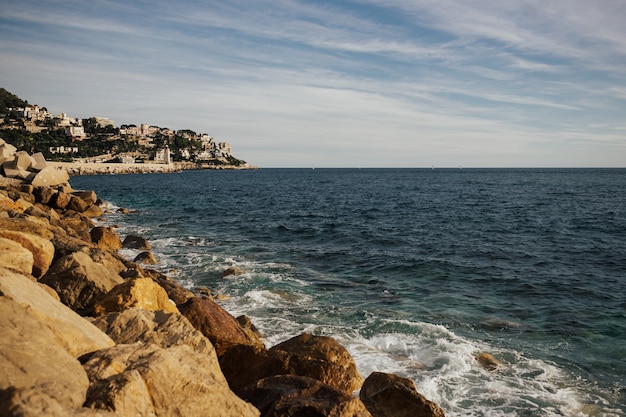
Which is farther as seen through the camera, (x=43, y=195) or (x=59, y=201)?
(x=59, y=201)

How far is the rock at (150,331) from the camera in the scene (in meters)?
6.88

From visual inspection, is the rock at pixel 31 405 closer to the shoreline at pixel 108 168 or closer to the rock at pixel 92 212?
the rock at pixel 92 212

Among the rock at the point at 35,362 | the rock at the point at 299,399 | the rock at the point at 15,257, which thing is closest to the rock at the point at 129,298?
the rock at the point at 15,257

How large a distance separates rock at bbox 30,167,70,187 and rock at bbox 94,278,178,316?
115 feet

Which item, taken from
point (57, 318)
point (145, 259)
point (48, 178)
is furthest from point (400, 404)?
point (48, 178)

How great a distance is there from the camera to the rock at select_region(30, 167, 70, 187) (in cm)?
3900

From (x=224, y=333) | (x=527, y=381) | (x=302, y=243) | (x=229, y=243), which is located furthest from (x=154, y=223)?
(x=527, y=381)

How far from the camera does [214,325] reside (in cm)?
1016

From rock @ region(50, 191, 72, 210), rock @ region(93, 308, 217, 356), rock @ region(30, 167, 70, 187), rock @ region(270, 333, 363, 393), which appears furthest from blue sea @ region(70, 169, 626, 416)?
rock @ region(30, 167, 70, 187)

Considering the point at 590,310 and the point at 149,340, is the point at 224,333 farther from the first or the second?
the point at 590,310

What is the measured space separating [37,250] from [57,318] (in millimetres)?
5809

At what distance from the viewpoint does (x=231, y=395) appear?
5.60m

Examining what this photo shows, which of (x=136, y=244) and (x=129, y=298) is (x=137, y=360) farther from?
(x=136, y=244)

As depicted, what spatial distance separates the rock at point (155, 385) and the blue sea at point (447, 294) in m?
6.43
